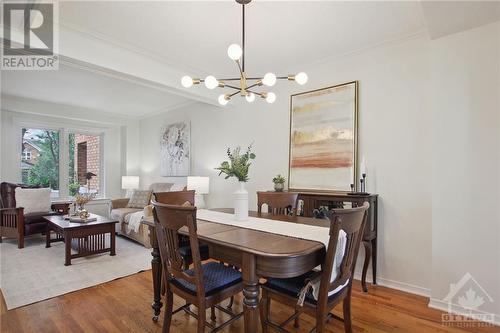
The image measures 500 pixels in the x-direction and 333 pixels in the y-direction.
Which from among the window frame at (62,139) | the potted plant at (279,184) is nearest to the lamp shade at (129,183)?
the window frame at (62,139)

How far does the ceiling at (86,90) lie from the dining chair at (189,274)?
8.21 feet

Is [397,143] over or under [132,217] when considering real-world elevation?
over

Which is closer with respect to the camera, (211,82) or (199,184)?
(211,82)

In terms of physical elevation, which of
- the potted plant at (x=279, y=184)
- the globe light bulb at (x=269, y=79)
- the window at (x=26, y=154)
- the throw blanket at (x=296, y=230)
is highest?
the globe light bulb at (x=269, y=79)

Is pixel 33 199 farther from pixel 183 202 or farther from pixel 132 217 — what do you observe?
pixel 183 202

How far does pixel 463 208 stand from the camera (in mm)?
2225

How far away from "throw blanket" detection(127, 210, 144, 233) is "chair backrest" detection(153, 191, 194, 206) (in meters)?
1.94

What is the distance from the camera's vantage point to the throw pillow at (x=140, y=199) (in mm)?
5148

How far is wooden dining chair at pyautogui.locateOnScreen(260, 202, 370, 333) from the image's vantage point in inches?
56.1

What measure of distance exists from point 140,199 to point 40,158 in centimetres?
233

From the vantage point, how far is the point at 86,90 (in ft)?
14.9

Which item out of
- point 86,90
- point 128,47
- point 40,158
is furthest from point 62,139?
point 128,47

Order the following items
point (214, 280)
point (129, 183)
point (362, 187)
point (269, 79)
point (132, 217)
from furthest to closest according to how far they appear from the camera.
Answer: point (129, 183) → point (132, 217) → point (362, 187) → point (269, 79) → point (214, 280)

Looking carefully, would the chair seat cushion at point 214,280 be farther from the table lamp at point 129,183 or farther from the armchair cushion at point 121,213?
the table lamp at point 129,183
